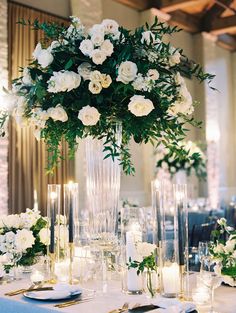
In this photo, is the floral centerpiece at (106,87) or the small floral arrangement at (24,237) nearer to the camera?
the floral centerpiece at (106,87)

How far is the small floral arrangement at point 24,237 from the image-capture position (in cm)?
242

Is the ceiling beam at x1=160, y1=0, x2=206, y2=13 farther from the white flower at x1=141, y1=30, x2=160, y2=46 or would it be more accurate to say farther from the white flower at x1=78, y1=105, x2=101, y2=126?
the white flower at x1=78, y1=105, x2=101, y2=126

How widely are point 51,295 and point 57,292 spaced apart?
33mm

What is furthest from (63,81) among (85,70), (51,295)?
(51,295)

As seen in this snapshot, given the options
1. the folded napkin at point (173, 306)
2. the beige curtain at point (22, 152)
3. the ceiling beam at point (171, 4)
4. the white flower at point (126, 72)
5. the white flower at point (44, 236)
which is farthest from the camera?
the ceiling beam at point (171, 4)

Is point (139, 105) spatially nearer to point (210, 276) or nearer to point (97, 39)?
point (97, 39)

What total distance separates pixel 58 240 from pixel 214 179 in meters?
8.55

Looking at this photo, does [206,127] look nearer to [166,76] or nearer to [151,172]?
[151,172]

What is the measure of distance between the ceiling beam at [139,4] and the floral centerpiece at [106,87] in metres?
7.19

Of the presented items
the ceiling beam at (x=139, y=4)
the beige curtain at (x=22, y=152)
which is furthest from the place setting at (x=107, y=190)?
the ceiling beam at (x=139, y=4)

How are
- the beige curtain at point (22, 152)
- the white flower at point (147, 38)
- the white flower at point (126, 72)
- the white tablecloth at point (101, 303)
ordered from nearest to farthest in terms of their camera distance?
the white tablecloth at point (101, 303)
the white flower at point (126, 72)
the white flower at point (147, 38)
the beige curtain at point (22, 152)

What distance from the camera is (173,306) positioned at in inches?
69.9

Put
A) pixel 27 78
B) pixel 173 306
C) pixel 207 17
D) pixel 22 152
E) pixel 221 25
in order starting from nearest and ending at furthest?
pixel 173 306 → pixel 27 78 → pixel 22 152 → pixel 221 25 → pixel 207 17

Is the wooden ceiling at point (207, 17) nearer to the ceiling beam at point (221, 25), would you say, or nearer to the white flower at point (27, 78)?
the ceiling beam at point (221, 25)
